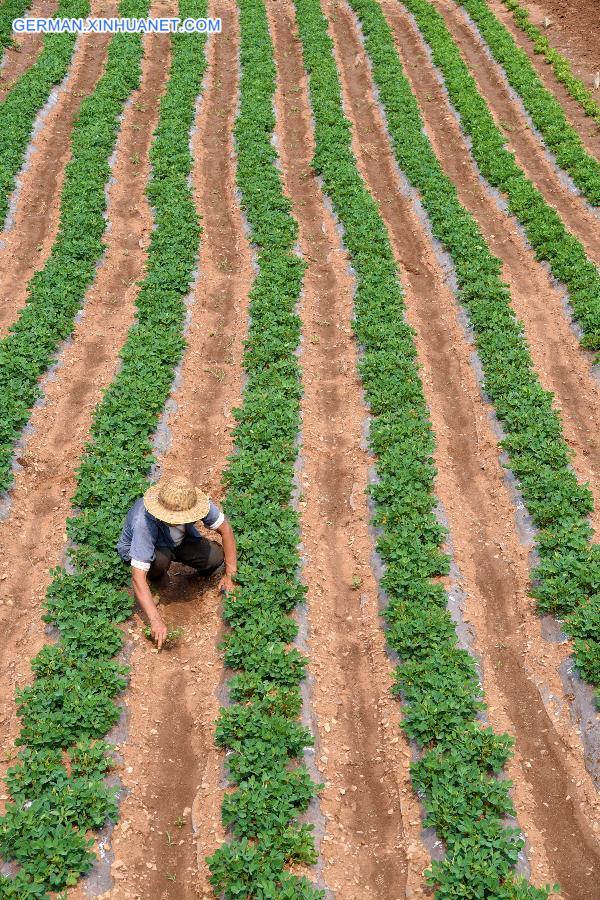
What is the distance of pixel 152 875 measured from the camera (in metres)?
7.66

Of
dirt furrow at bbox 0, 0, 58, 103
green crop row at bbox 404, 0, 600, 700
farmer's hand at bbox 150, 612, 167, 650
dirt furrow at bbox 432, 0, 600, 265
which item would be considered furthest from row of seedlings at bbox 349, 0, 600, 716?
dirt furrow at bbox 0, 0, 58, 103

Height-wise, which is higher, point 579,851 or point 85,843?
point 579,851

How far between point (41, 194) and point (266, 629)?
1811cm

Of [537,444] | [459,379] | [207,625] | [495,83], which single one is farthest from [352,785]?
[495,83]

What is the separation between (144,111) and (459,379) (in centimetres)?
1914

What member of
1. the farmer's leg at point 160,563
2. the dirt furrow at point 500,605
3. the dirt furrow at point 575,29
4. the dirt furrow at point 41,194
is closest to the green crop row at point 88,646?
the farmer's leg at point 160,563

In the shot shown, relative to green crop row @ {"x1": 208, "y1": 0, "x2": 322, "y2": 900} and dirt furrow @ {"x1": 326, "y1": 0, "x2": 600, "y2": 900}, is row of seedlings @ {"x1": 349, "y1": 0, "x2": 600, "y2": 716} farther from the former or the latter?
green crop row @ {"x1": 208, "y1": 0, "x2": 322, "y2": 900}

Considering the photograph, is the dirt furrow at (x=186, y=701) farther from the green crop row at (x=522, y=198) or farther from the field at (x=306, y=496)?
the green crop row at (x=522, y=198)

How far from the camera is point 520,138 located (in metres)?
26.3

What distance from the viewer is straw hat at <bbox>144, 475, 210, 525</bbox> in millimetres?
8906

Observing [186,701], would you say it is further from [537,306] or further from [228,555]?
[537,306]

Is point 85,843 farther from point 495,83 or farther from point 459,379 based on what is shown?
point 495,83

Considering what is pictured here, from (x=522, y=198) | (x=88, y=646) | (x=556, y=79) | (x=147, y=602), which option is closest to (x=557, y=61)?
(x=556, y=79)

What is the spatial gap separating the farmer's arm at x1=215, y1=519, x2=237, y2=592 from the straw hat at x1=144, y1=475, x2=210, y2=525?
0.65 m
